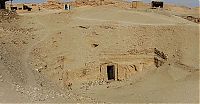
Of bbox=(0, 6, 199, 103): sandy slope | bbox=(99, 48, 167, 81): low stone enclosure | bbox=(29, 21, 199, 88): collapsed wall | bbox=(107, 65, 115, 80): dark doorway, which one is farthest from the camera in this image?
bbox=(107, 65, 115, 80): dark doorway

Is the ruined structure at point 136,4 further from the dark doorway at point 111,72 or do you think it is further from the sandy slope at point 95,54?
the dark doorway at point 111,72

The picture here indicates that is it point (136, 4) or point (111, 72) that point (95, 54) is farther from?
point (136, 4)

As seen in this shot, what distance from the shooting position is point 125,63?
2486 cm

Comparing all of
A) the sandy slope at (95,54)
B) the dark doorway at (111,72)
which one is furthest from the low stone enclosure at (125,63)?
the sandy slope at (95,54)

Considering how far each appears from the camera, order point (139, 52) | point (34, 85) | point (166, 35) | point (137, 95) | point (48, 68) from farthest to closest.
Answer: point (166, 35), point (139, 52), point (48, 68), point (137, 95), point (34, 85)

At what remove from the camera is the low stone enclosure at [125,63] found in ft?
80.6

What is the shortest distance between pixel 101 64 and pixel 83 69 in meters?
1.15

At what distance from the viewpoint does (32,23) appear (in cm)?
3100

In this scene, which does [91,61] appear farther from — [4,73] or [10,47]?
[4,73]

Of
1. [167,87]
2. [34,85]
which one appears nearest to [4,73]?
[34,85]

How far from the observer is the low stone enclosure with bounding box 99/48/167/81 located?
967 inches

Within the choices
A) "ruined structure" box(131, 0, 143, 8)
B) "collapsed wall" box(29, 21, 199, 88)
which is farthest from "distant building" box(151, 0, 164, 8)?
"collapsed wall" box(29, 21, 199, 88)

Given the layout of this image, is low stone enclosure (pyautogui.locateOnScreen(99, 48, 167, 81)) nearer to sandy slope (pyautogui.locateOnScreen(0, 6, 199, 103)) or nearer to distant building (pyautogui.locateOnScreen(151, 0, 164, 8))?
sandy slope (pyautogui.locateOnScreen(0, 6, 199, 103))

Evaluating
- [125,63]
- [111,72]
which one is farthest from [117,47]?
[111,72]
